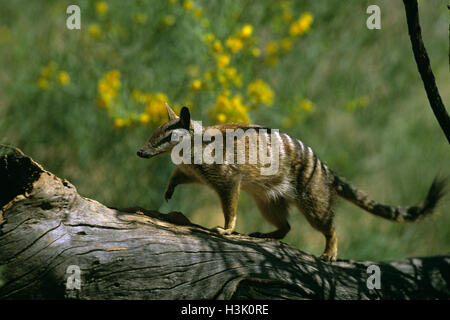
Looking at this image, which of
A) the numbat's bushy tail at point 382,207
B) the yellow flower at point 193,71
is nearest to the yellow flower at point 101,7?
the yellow flower at point 193,71

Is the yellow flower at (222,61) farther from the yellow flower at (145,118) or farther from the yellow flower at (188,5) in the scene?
the yellow flower at (145,118)

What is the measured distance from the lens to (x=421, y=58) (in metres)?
3.57

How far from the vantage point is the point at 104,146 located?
608cm

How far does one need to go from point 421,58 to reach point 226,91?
2254mm

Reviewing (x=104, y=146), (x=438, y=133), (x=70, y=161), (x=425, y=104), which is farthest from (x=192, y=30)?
(x=425, y=104)

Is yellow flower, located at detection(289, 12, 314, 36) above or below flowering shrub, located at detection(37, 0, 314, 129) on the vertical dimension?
above

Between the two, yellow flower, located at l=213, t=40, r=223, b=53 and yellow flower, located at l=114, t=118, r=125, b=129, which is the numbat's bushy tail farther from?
yellow flower, located at l=114, t=118, r=125, b=129

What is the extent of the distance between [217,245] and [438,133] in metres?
5.17

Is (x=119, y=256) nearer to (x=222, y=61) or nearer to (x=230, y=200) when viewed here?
(x=230, y=200)

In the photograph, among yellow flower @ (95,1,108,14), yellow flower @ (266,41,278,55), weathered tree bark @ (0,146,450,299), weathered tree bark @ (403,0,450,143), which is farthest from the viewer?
yellow flower @ (266,41,278,55)

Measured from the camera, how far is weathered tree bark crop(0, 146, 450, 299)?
3.35 metres

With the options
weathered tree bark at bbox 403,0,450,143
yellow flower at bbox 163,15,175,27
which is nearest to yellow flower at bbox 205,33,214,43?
yellow flower at bbox 163,15,175,27

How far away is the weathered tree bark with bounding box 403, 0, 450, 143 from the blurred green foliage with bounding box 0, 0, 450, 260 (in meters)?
1.65
